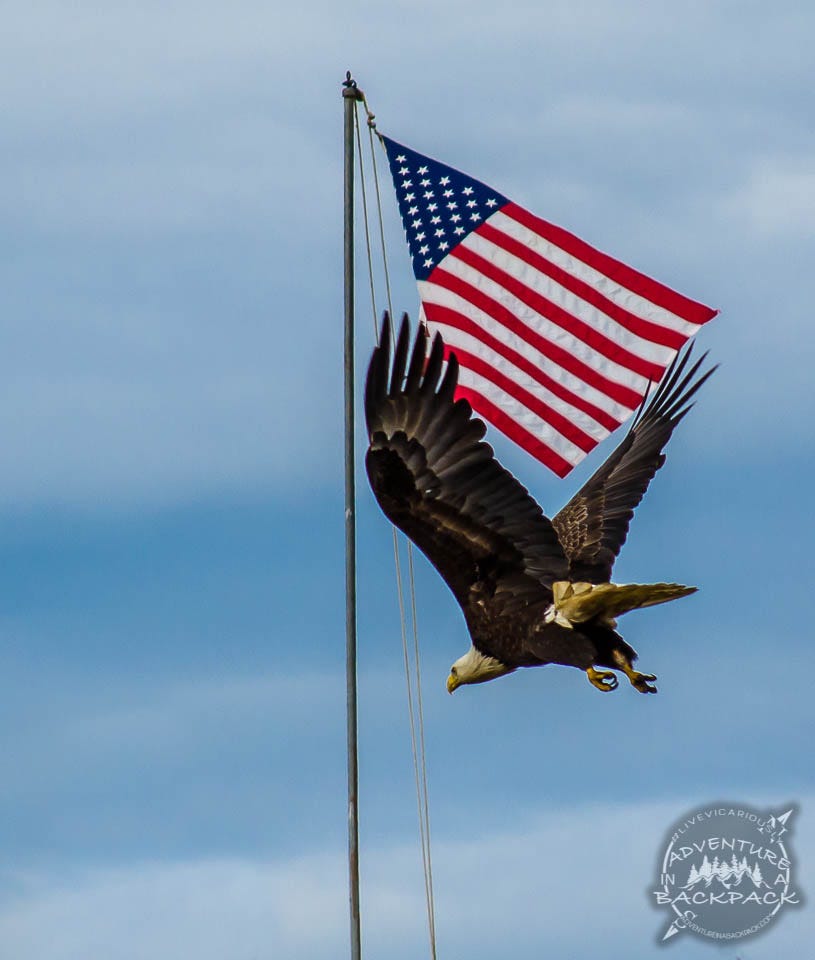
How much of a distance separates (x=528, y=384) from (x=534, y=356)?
0.95 feet

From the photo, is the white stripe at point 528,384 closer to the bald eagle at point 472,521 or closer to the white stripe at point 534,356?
the white stripe at point 534,356

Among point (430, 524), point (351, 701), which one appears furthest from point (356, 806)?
point (430, 524)

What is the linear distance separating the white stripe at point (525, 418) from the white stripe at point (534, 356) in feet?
1.29

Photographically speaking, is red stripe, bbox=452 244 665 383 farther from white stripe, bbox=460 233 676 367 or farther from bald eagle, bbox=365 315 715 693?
bald eagle, bbox=365 315 715 693

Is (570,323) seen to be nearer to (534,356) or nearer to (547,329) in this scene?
(547,329)

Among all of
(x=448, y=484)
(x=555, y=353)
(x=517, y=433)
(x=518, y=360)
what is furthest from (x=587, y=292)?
(x=448, y=484)

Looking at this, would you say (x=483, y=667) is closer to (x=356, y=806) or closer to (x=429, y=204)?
(x=356, y=806)

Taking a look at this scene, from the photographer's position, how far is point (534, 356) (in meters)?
24.0

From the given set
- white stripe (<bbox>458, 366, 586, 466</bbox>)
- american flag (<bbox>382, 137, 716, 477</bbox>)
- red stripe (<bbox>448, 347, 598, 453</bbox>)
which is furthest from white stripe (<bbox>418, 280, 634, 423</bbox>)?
white stripe (<bbox>458, 366, 586, 466</bbox>)

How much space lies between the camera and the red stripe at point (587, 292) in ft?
79.3

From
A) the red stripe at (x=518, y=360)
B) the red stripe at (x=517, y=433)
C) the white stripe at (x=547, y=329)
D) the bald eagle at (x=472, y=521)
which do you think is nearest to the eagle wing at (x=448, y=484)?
the bald eagle at (x=472, y=521)

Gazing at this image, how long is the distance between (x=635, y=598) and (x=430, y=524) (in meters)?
1.84

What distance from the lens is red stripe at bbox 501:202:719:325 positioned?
2417cm

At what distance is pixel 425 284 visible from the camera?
24438 millimetres
